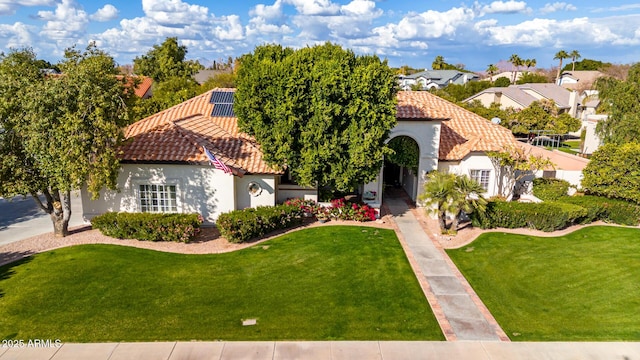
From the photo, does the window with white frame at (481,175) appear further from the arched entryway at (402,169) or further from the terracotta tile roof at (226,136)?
the arched entryway at (402,169)

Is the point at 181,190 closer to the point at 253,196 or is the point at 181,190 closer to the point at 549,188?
the point at 253,196

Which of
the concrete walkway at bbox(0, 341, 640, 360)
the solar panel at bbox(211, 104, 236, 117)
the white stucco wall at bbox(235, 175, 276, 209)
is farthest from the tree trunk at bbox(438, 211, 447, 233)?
the solar panel at bbox(211, 104, 236, 117)

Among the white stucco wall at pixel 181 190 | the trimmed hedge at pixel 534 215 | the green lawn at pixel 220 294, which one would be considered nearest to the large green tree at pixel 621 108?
the trimmed hedge at pixel 534 215

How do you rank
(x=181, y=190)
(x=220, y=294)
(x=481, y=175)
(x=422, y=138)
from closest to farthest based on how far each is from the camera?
(x=220, y=294), (x=181, y=190), (x=422, y=138), (x=481, y=175)

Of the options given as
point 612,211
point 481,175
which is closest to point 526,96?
point 481,175

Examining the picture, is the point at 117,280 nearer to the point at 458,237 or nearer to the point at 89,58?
the point at 89,58

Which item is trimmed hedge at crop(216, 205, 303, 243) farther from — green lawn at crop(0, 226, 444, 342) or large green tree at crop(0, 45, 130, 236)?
large green tree at crop(0, 45, 130, 236)
